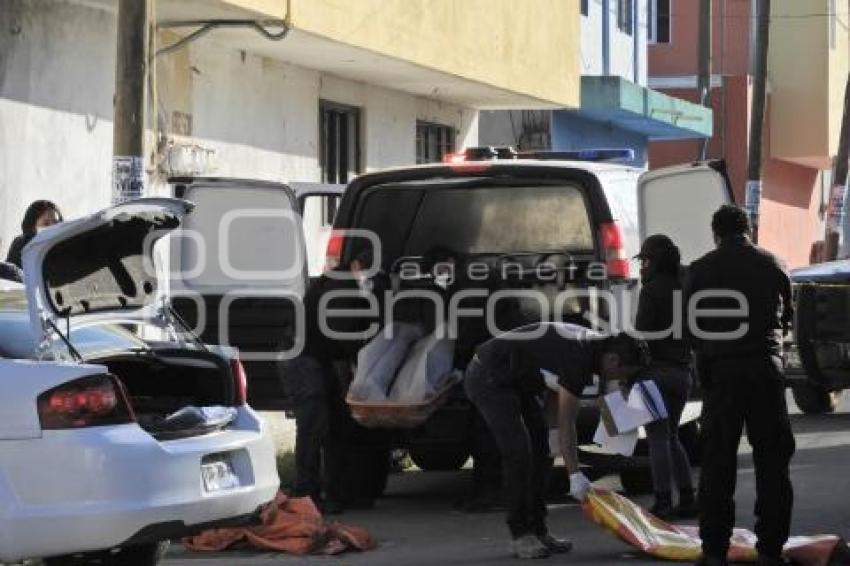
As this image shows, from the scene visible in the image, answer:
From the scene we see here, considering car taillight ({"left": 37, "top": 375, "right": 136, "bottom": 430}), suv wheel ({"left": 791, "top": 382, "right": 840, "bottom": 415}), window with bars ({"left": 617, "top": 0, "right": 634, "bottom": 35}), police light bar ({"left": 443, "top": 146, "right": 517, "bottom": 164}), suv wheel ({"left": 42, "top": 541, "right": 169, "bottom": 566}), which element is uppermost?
window with bars ({"left": 617, "top": 0, "right": 634, "bottom": 35})

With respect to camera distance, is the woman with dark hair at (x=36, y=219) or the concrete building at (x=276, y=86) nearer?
the woman with dark hair at (x=36, y=219)

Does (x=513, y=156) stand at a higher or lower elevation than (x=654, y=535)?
higher

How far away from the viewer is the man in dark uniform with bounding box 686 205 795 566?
954cm

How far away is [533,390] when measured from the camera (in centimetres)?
1055

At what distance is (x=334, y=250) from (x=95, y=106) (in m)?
3.81

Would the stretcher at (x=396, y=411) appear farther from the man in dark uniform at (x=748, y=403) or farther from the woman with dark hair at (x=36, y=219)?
the man in dark uniform at (x=748, y=403)

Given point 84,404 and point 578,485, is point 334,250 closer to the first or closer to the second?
point 578,485

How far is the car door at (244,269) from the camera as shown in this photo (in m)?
12.8

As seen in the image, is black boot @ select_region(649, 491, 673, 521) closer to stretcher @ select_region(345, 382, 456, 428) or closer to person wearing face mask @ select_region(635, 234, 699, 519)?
person wearing face mask @ select_region(635, 234, 699, 519)

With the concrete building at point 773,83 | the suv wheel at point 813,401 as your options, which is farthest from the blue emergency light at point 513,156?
the concrete building at point 773,83

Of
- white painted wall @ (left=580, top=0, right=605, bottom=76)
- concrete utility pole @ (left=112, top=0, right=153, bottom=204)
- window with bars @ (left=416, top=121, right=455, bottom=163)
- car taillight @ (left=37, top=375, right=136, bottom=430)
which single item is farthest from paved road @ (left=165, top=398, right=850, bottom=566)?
white painted wall @ (left=580, top=0, right=605, bottom=76)

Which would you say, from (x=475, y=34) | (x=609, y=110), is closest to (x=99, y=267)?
(x=475, y=34)

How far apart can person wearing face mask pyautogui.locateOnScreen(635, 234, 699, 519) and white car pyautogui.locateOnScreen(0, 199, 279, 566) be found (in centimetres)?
307

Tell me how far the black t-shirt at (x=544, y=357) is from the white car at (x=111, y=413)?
1.51 metres
